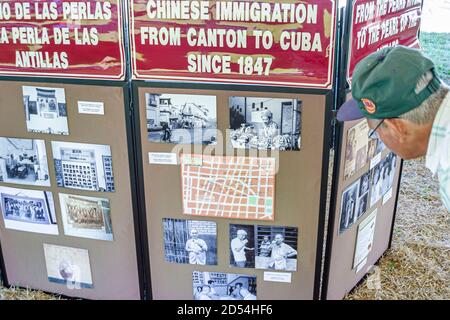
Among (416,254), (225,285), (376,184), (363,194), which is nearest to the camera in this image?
(225,285)

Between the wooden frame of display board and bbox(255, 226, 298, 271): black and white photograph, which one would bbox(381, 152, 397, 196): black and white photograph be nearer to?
the wooden frame of display board

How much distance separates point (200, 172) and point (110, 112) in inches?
21.3

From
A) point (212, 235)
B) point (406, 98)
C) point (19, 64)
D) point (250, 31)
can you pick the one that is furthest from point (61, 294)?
point (406, 98)

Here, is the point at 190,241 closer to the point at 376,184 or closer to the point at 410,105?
the point at 376,184

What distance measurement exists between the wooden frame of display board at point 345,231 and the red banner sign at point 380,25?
4 cm

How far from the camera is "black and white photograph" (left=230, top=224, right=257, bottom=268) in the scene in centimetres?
252

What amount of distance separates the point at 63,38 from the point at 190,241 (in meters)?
1.20

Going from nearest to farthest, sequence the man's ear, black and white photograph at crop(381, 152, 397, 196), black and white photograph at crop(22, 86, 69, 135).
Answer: the man's ear < black and white photograph at crop(22, 86, 69, 135) < black and white photograph at crop(381, 152, 397, 196)

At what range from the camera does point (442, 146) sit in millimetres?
1497

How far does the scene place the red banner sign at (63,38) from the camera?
2.30m
